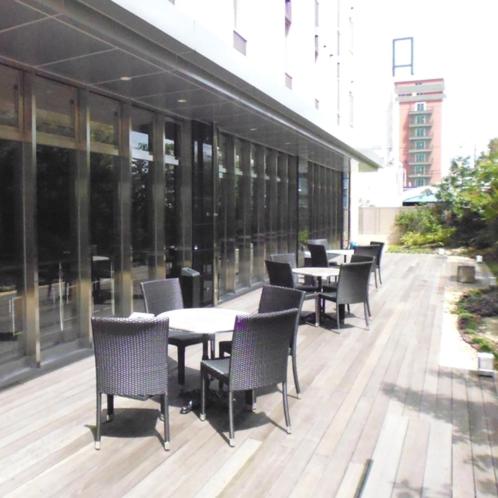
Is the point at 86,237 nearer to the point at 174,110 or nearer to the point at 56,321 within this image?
the point at 56,321

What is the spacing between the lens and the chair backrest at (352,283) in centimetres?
645

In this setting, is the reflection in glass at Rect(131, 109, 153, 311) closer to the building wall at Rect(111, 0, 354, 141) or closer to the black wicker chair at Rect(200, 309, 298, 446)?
the building wall at Rect(111, 0, 354, 141)

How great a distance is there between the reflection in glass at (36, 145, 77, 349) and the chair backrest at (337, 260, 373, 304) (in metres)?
3.33

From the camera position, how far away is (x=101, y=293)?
623 centimetres

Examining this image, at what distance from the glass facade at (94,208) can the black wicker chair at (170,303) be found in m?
1.27

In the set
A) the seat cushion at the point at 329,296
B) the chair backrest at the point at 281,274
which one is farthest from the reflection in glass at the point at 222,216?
the seat cushion at the point at 329,296

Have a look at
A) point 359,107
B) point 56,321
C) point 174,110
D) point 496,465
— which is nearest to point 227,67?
point 174,110

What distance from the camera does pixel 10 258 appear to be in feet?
15.9

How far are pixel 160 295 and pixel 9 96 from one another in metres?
2.44

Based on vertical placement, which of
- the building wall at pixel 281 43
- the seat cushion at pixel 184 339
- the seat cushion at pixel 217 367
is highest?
the building wall at pixel 281 43

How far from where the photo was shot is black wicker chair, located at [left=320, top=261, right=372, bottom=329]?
6453 mm

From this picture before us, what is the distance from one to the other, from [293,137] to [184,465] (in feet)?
25.7

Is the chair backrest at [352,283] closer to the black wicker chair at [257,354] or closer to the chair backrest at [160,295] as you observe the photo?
the chair backrest at [160,295]

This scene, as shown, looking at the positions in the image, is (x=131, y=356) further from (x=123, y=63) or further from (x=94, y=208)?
(x=94, y=208)
